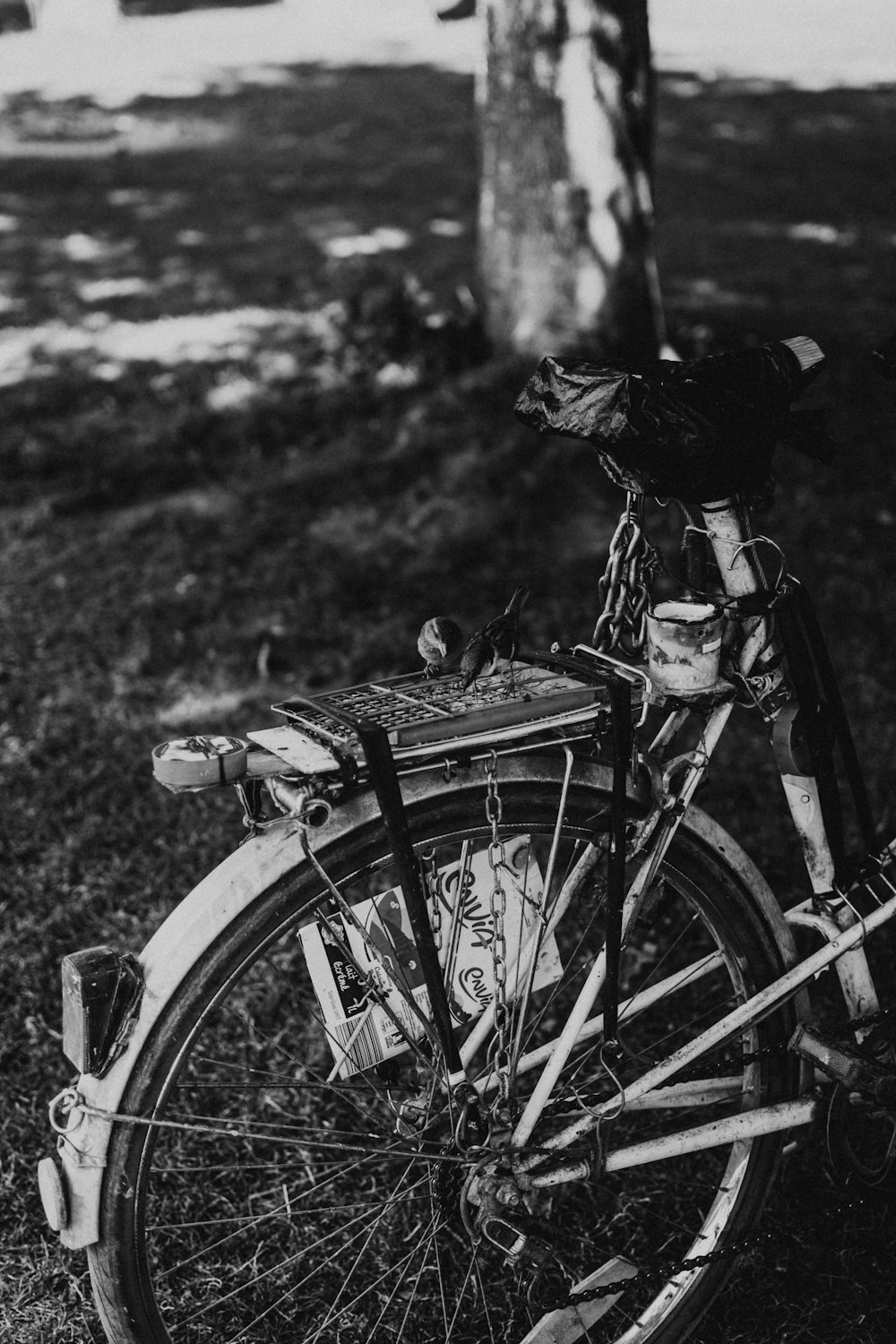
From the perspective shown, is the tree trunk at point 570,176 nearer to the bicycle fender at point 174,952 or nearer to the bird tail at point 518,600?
the bird tail at point 518,600

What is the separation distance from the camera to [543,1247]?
206 cm

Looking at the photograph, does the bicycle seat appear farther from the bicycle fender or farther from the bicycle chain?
the bicycle chain

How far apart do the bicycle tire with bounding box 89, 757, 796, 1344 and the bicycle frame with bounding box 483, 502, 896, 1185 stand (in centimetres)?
6

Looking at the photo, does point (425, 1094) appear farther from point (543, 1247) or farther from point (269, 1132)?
point (269, 1132)

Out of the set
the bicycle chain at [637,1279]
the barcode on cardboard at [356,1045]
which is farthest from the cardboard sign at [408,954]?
the bicycle chain at [637,1279]

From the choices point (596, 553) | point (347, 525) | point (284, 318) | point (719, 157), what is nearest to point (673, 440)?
point (596, 553)

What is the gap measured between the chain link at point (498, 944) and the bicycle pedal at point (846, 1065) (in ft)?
1.72

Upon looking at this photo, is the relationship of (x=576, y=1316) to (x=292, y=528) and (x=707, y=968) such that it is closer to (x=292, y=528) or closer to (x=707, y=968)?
(x=707, y=968)

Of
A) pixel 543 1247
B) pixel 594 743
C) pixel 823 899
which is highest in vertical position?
pixel 594 743

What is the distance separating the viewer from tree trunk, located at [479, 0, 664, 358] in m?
5.60

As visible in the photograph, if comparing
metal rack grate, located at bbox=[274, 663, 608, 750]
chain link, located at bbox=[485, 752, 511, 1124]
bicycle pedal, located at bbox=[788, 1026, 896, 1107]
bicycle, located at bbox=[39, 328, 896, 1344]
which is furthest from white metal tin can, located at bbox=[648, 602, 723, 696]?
bicycle pedal, located at bbox=[788, 1026, 896, 1107]

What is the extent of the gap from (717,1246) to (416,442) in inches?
161

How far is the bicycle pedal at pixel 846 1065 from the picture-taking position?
2246 millimetres

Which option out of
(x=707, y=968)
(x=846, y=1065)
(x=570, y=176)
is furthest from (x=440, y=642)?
(x=570, y=176)
